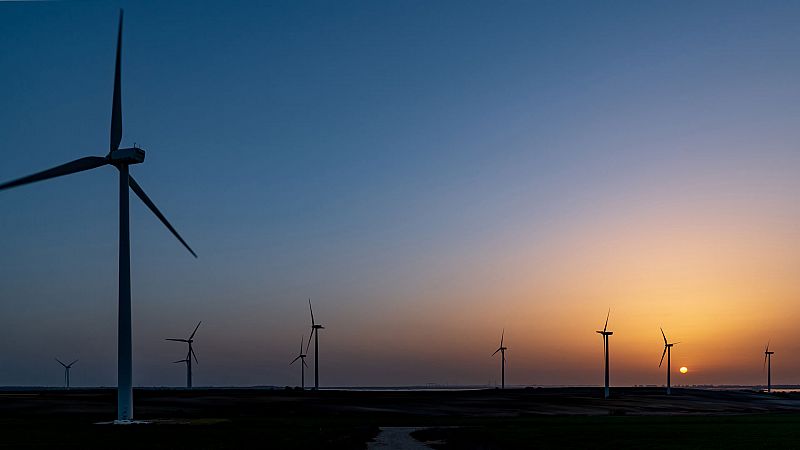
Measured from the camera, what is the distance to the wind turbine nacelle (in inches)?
3071

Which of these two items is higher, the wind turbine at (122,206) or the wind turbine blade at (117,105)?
the wind turbine blade at (117,105)

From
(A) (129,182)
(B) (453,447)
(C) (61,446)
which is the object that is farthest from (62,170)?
(B) (453,447)

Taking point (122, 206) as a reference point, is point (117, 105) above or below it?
above

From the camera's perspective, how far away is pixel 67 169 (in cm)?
7556

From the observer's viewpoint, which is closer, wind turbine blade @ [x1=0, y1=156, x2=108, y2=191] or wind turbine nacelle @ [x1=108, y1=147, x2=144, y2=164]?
wind turbine blade @ [x1=0, y1=156, x2=108, y2=191]

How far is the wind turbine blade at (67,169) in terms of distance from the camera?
224 feet

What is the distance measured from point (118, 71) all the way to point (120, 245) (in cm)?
1946

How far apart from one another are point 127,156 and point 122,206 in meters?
5.21

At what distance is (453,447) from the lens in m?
54.9

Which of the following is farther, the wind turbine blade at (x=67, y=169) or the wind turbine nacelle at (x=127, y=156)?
the wind turbine nacelle at (x=127, y=156)

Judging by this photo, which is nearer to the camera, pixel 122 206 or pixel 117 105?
pixel 122 206

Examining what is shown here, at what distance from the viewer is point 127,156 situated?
3068 inches

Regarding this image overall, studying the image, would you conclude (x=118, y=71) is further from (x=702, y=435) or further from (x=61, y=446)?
(x=702, y=435)

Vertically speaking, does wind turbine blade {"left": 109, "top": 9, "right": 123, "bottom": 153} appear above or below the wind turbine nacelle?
above
